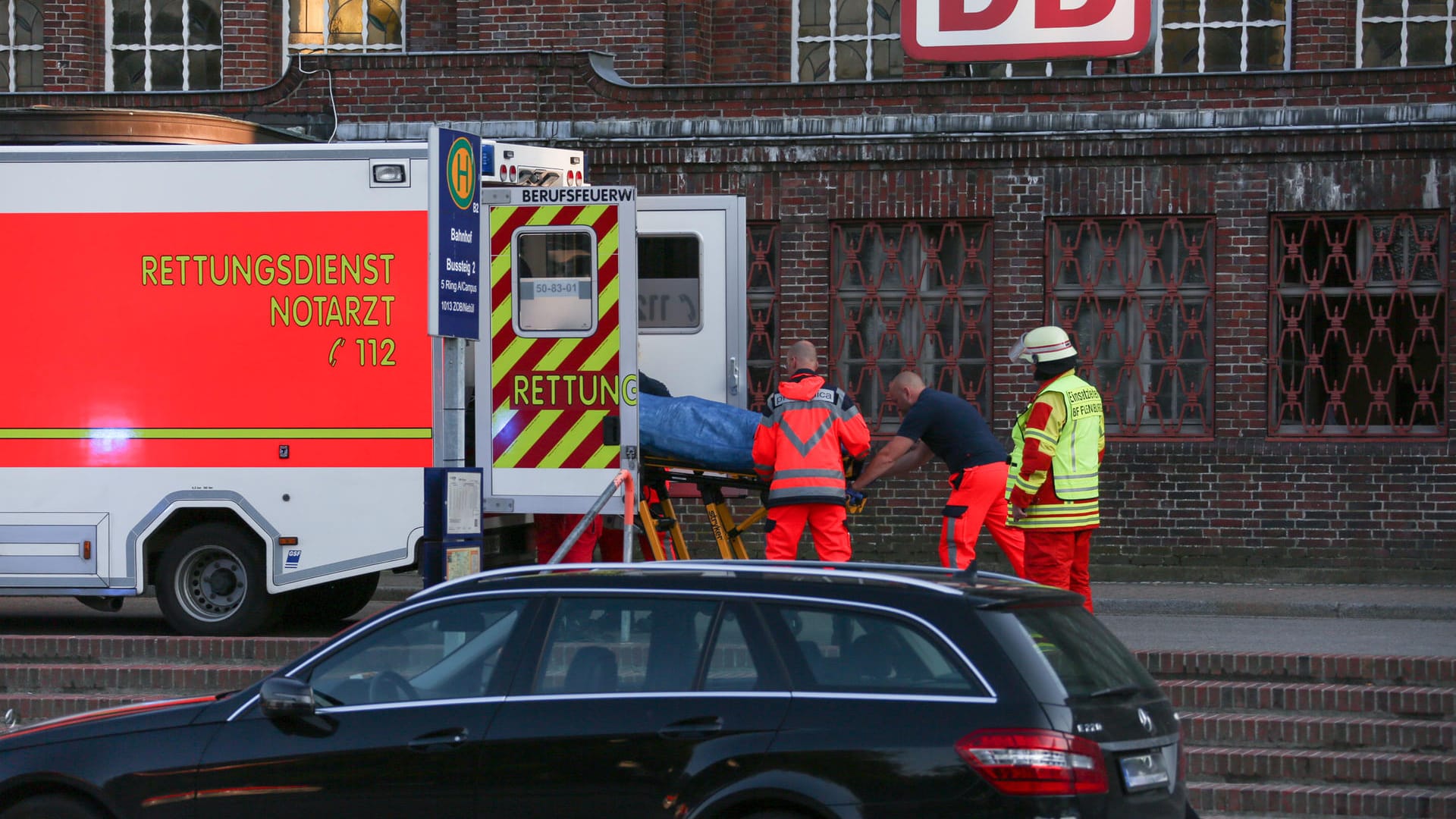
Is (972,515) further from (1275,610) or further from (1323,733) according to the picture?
(1275,610)

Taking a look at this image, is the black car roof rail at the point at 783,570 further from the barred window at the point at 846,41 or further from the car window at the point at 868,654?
the barred window at the point at 846,41

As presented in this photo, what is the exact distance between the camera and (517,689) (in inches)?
215

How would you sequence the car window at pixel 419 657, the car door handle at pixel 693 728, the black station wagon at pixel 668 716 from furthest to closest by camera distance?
1. the car window at pixel 419 657
2. the car door handle at pixel 693 728
3. the black station wagon at pixel 668 716

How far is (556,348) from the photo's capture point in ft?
33.0

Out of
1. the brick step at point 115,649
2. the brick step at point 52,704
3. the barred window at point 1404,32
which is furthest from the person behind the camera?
the barred window at point 1404,32

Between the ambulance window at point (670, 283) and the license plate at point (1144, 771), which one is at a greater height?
the ambulance window at point (670, 283)

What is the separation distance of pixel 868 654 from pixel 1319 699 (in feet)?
12.2

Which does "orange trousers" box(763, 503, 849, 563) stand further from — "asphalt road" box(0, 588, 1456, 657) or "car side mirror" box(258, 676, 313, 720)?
"car side mirror" box(258, 676, 313, 720)

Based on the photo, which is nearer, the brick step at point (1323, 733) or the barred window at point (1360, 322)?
the brick step at point (1323, 733)

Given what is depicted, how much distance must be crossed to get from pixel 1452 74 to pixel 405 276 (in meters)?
10.4

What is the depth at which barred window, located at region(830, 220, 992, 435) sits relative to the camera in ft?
55.0

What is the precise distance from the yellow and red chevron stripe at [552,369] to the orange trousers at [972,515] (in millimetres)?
1853

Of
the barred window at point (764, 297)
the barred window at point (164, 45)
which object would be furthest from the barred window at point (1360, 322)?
the barred window at point (164, 45)

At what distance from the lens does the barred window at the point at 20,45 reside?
19359 millimetres
